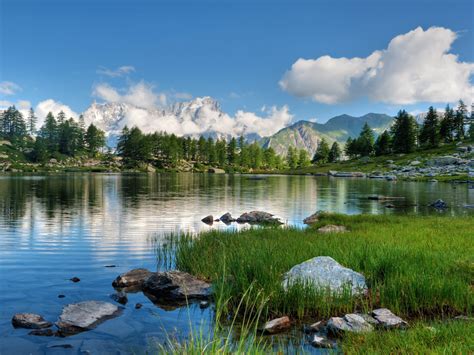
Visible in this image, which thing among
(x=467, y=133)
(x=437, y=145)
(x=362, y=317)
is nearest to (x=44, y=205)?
(x=362, y=317)

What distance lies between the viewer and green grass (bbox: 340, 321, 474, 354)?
332 inches

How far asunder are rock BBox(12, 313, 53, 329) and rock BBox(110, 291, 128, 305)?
308cm

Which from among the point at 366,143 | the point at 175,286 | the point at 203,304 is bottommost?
the point at 203,304

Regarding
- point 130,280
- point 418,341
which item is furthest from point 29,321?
point 418,341

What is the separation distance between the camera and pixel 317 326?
12.4m

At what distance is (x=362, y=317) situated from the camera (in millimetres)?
12102

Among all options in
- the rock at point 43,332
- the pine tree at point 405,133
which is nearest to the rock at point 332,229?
the rock at point 43,332

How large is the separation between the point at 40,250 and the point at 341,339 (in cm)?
2063

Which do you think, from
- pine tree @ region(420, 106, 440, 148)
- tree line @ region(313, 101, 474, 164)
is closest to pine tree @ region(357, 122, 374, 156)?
tree line @ region(313, 101, 474, 164)

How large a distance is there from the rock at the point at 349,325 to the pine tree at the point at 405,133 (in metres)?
173

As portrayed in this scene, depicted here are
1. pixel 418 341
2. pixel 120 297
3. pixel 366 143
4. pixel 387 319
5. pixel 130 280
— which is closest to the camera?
pixel 418 341

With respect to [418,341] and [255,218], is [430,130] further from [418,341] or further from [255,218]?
[418,341]

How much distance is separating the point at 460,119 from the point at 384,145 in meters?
32.7

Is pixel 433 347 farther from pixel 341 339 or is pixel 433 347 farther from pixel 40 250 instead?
pixel 40 250
